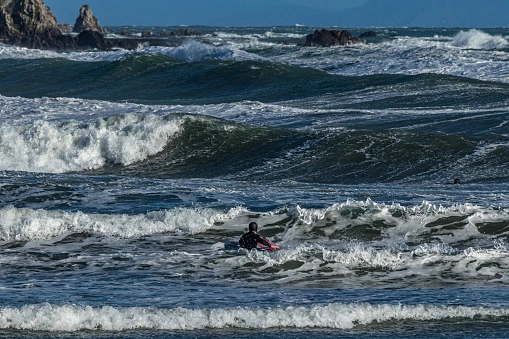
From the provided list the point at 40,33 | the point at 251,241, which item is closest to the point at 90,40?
the point at 40,33

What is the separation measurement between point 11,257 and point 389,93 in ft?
72.9

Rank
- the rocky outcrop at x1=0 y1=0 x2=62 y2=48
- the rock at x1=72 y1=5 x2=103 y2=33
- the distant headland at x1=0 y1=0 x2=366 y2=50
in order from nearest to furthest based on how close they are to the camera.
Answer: the distant headland at x1=0 y1=0 x2=366 y2=50
the rocky outcrop at x1=0 y1=0 x2=62 y2=48
the rock at x1=72 y1=5 x2=103 y2=33

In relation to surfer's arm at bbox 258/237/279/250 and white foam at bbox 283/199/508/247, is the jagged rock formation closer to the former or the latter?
white foam at bbox 283/199/508/247

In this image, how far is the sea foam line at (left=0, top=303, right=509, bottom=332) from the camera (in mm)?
8492

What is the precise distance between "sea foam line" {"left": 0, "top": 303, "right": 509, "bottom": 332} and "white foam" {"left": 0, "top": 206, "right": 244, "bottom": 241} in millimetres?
3894

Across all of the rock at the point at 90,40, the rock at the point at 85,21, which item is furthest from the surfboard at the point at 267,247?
the rock at the point at 85,21

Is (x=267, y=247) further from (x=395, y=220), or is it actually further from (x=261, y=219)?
(x=395, y=220)

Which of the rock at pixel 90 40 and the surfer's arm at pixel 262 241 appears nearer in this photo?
the surfer's arm at pixel 262 241

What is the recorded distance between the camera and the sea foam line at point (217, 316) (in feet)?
27.9

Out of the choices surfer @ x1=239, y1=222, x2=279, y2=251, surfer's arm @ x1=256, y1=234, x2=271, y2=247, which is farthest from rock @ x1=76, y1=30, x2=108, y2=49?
surfer's arm @ x1=256, y1=234, x2=271, y2=247

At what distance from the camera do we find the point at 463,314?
888 centimetres

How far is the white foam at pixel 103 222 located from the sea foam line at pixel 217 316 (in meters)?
3.89

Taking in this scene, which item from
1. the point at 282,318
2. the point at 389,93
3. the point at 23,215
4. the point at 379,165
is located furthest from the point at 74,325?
the point at 389,93

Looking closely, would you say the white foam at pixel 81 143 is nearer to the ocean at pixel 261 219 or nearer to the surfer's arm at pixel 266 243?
the ocean at pixel 261 219
